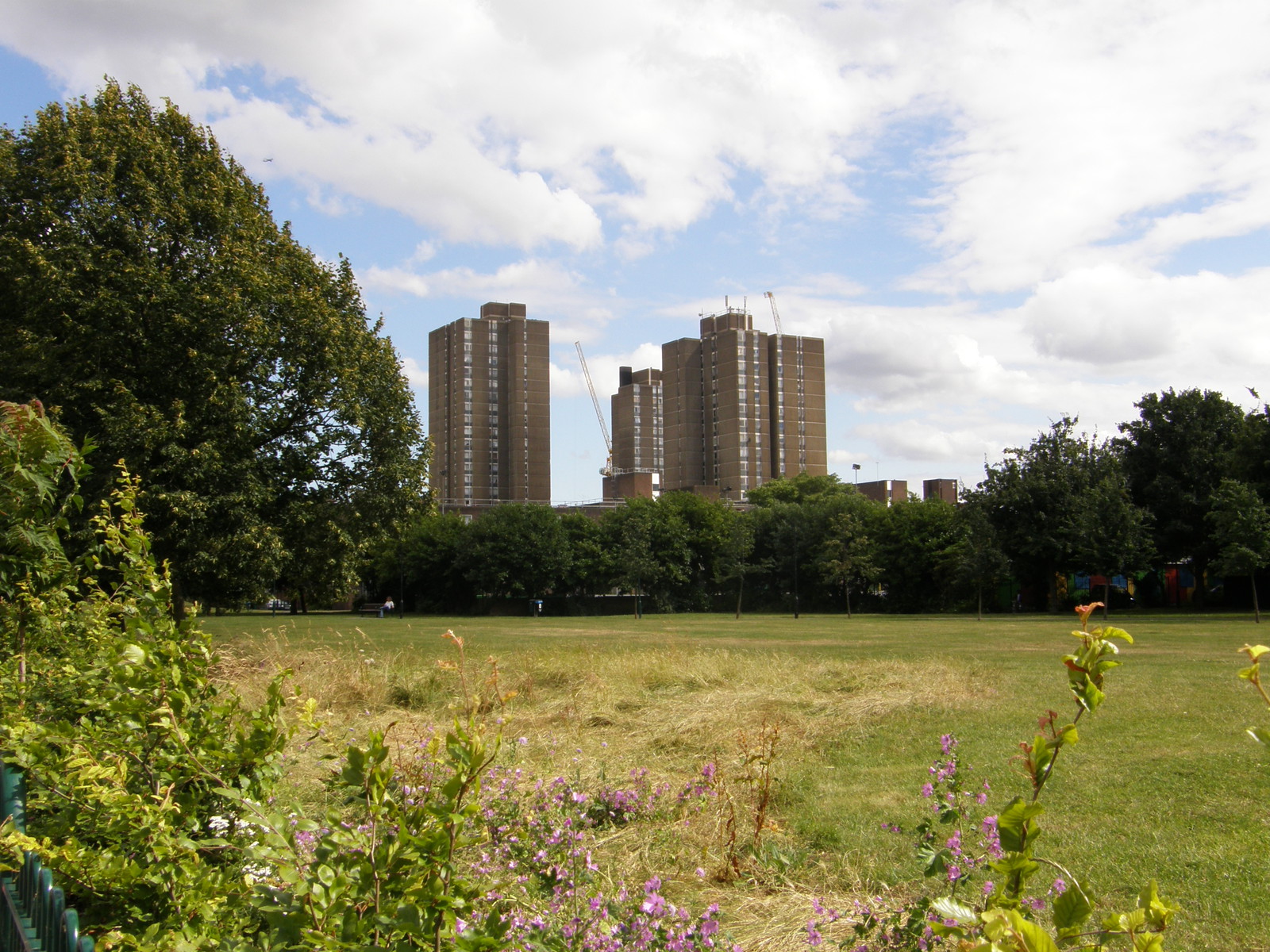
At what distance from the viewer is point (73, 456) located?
512cm

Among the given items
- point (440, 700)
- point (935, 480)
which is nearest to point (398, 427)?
point (440, 700)

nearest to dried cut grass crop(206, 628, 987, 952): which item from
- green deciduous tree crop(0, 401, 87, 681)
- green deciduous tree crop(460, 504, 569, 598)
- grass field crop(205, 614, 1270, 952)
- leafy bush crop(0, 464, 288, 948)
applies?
grass field crop(205, 614, 1270, 952)

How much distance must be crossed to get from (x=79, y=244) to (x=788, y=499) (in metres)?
75.1

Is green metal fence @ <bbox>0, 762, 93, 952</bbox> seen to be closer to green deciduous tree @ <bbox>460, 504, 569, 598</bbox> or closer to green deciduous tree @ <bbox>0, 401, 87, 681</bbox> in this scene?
green deciduous tree @ <bbox>0, 401, 87, 681</bbox>

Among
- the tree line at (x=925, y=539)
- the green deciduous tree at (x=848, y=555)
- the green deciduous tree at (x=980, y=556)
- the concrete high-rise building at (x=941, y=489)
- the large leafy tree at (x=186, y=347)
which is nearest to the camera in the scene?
the large leafy tree at (x=186, y=347)

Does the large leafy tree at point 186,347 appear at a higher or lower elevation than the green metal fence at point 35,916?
higher

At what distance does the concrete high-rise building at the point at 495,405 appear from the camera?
4818 inches

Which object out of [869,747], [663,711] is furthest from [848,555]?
[869,747]

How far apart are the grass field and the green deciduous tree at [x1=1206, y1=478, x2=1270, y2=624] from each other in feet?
51.4

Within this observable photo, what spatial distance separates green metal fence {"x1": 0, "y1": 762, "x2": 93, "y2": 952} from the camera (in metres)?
1.86

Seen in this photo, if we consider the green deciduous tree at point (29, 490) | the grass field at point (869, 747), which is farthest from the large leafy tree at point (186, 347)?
the green deciduous tree at point (29, 490)

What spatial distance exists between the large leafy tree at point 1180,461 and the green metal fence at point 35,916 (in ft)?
163

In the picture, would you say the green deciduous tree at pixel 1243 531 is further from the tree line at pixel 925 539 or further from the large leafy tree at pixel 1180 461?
the large leafy tree at pixel 1180 461

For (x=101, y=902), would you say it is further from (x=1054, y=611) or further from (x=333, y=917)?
(x=1054, y=611)
